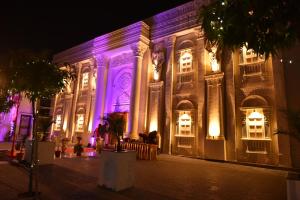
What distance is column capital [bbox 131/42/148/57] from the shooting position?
1688 cm

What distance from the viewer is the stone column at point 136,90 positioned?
620 inches

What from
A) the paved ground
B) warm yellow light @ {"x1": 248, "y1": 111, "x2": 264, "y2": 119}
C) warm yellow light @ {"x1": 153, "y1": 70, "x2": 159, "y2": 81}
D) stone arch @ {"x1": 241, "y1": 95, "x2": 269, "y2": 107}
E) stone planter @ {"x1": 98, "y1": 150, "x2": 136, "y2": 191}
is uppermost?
warm yellow light @ {"x1": 153, "y1": 70, "x2": 159, "y2": 81}

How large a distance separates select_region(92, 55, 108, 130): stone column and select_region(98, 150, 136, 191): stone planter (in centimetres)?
1329

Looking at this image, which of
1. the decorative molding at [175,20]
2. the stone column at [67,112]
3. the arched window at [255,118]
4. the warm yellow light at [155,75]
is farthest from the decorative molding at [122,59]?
the arched window at [255,118]

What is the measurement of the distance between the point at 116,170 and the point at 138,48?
42.7 feet

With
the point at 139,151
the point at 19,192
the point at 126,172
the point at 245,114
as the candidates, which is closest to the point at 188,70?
the point at 245,114

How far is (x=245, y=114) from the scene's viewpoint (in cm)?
1214

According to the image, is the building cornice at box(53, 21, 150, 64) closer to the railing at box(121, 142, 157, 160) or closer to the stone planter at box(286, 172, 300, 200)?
the railing at box(121, 142, 157, 160)

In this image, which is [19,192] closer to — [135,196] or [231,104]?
[135,196]

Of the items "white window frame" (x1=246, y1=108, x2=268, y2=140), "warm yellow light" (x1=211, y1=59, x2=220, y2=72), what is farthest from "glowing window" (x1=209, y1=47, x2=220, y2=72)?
"white window frame" (x1=246, y1=108, x2=268, y2=140)

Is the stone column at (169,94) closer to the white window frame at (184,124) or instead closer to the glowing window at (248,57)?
the white window frame at (184,124)

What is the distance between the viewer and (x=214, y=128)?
12.7m

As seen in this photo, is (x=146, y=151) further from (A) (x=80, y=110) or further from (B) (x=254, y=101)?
(A) (x=80, y=110)

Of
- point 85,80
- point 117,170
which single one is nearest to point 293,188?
point 117,170
